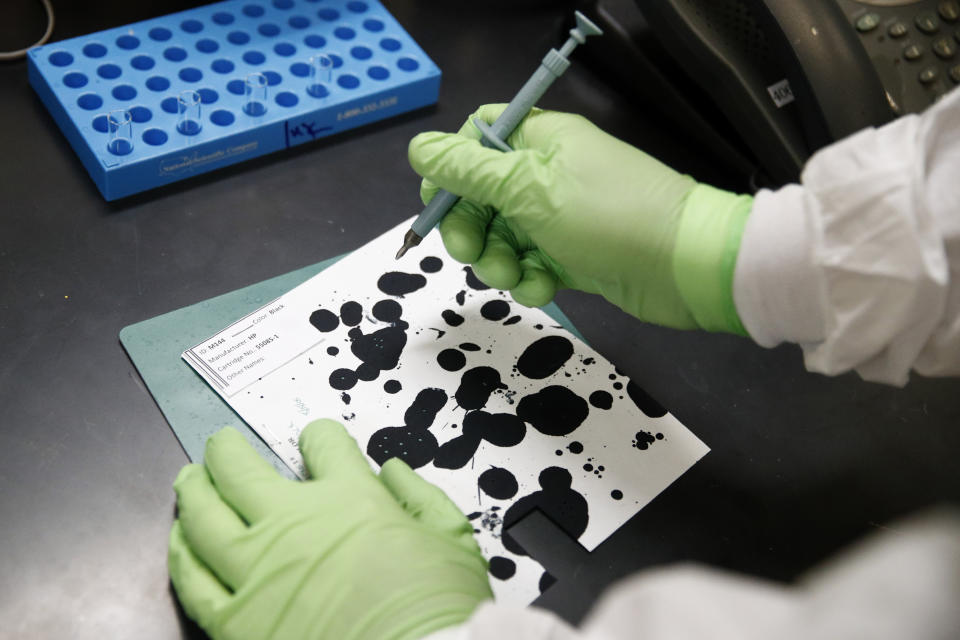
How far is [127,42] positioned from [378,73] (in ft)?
1.02

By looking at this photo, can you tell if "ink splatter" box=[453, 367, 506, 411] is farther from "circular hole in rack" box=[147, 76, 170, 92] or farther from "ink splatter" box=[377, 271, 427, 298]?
"circular hole in rack" box=[147, 76, 170, 92]

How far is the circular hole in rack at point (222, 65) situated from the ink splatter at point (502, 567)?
2.23 ft

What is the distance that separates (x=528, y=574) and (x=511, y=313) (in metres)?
0.30

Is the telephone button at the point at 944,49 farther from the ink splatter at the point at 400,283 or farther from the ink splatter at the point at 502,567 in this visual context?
the ink splatter at the point at 502,567

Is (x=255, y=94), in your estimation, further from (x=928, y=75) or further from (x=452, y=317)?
(x=928, y=75)

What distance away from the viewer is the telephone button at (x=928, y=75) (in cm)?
102

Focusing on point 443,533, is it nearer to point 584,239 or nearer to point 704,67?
point 584,239

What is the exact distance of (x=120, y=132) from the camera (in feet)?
3.05

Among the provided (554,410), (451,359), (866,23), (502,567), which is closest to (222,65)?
(451,359)

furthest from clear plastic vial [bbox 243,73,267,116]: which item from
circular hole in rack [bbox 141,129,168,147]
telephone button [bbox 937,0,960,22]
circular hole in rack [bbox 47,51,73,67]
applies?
telephone button [bbox 937,0,960,22]

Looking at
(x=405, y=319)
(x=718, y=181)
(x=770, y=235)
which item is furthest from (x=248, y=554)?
(x=718, y=181)

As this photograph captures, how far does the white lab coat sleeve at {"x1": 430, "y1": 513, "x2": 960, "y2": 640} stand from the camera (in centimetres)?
31

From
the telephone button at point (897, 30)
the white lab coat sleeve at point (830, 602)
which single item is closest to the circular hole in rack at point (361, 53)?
the telephone button at point (897, 30)

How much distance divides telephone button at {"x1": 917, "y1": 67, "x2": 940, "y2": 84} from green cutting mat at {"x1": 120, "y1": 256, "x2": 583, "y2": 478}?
2.64ft
